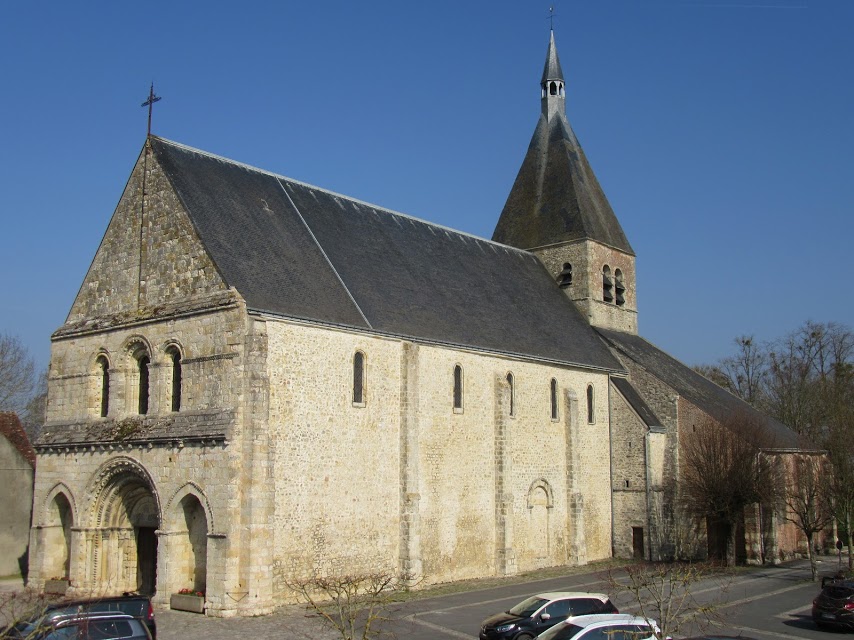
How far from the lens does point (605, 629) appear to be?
1412cm

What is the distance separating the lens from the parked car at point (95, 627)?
13242 mm

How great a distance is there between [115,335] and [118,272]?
1809mm

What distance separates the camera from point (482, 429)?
27922mm

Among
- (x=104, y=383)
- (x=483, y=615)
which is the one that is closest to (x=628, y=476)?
(x=483, y=615)

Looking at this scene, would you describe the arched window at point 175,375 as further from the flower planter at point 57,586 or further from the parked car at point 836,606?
the parked car at point 836,606

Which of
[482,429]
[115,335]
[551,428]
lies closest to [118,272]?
[115,335]

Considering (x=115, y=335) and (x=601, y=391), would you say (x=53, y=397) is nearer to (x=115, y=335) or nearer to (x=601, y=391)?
(x=115, y=335)

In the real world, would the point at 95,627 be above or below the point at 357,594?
above

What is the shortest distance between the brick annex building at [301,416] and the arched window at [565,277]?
5787mm

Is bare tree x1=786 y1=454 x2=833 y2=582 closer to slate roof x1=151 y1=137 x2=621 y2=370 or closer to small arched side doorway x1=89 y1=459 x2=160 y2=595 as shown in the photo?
slate roof x1=151 y1=137 x2=621 y2=370

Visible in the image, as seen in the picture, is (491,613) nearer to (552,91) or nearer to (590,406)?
(590,406)

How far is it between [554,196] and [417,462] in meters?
18.9

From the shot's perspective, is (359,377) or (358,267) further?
(358,267)

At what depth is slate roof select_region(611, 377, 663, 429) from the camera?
110 ft
